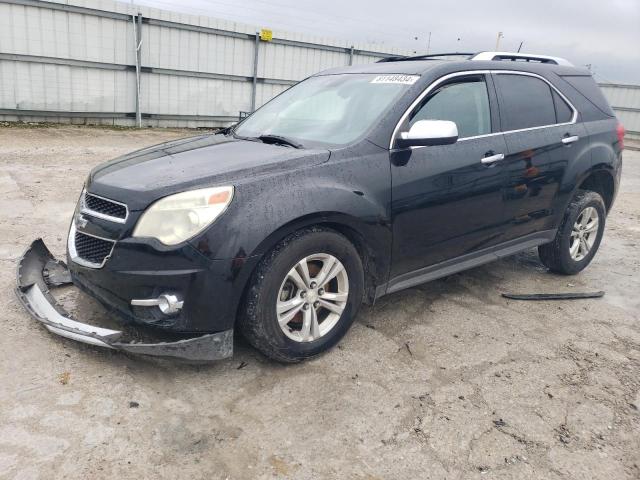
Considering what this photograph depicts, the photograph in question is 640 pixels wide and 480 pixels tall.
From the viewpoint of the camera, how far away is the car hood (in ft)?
8.89

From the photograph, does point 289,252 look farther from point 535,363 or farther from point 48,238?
point 48,238

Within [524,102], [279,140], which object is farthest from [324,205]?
[524,102]

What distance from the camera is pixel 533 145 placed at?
397cm

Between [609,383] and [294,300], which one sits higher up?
[294,300]

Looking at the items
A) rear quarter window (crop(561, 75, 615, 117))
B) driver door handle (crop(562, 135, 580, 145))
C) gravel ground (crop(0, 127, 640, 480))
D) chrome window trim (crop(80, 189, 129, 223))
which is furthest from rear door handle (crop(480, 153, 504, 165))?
chrome window trim (crop(80, 189, 129, 223))

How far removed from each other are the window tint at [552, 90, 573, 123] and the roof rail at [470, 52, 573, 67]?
0.39 m

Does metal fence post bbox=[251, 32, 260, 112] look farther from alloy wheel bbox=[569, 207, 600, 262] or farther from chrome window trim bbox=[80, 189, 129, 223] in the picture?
chrome window trim bbox=[80, 189, 129, 223]

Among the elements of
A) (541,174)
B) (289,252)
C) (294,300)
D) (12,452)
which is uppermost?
(541,174)

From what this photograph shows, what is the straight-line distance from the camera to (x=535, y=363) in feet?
10.6

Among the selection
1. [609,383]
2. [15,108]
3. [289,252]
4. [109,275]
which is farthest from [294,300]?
[15,108]

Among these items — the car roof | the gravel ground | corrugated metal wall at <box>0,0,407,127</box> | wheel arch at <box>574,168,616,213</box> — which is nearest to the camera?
the gravel ground

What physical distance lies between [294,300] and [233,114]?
41.1 ft

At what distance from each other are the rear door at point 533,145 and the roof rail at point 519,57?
0.21 m

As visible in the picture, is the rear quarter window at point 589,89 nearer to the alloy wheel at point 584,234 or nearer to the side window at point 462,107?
the alloy wheel at point 584,234
